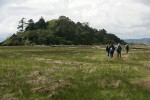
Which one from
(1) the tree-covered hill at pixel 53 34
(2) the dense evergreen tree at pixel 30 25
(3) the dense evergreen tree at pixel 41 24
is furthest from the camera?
(2) the dense evergreen tree at pixel 30 25

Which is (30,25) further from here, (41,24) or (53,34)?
(53,34)

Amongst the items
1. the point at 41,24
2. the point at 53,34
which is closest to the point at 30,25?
the point at 41,24

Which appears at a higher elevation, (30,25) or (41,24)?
(41,24)

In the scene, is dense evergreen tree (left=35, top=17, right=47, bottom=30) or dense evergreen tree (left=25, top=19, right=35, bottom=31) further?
dense evergreen tree (left=25, top=19, right=35, bottom=31)

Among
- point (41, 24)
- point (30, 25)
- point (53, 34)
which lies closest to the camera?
point (53, 34)

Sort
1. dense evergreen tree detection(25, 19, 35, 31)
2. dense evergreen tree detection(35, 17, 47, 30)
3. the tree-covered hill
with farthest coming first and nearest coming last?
dense evergreen tree detection(25, 19, 35, 31) → dense evergreen tree detection(35, 17, 47, 30) → the tree-covered hill

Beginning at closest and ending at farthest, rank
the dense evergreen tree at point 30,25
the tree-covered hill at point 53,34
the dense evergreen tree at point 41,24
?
the tree-covered hill at point 53,34 < the dense evergreen tree at point 41,24 < the dense evergreen tree at point 30,25

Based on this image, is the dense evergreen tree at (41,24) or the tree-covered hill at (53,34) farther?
the dense evergreen tree at (41,24)

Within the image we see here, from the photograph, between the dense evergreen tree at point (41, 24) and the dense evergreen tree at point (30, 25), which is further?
the dense evergreen tree at point (30, 25)

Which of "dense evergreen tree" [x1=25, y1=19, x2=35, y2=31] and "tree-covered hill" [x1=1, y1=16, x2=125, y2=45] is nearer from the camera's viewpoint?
"tree-covered hill" [x1=1, y1=16, x2=125, y2=45]

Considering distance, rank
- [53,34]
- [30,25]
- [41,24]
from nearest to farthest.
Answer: [53,34] < [41,24] < [30,25]

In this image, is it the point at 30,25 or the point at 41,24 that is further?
the point at 30,25

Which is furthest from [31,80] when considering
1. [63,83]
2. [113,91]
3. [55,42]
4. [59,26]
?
[59,26]

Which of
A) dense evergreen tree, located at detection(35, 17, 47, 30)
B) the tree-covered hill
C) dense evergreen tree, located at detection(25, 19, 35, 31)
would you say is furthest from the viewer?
dense evergreen tree, located at detection(25, 19, 35, 31)
